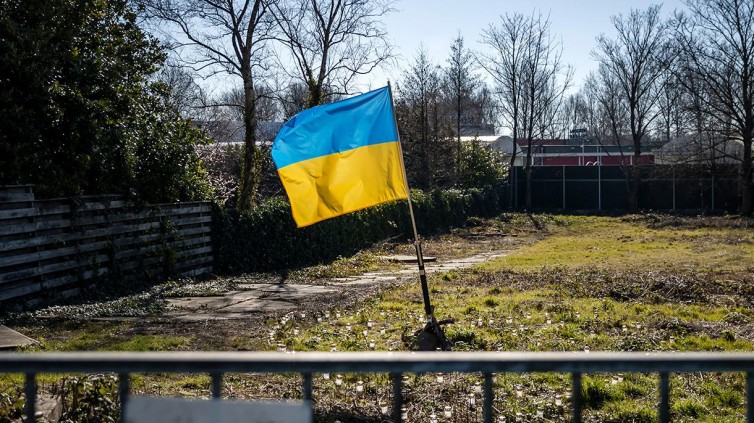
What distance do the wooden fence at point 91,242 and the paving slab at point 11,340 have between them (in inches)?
98.5

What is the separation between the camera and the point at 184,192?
16.8 metres

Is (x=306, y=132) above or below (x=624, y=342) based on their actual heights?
above

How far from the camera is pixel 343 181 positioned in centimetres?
853

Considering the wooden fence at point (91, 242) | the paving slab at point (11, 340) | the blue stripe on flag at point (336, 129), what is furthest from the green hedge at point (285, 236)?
the blue stripe on flag at point (336, 129)

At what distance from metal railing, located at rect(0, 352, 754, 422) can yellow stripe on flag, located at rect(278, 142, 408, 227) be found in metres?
5.98

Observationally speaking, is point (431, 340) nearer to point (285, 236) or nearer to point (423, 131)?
point (285, 236)

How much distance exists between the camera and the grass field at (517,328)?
6.30 m

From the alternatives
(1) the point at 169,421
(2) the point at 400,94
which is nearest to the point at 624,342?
(1) the point at 169,421

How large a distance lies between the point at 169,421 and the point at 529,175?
44620 mm

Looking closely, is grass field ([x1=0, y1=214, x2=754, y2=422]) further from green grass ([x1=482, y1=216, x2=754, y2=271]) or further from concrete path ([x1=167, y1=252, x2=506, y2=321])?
concrete path ([x1=167, y1=252, x2=506, y2=321])

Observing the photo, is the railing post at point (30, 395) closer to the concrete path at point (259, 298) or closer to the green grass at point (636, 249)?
the concrete path at point (259, 298)

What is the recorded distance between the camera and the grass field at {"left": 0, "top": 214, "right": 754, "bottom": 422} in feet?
20.7

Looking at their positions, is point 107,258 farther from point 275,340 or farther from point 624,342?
point 624,342

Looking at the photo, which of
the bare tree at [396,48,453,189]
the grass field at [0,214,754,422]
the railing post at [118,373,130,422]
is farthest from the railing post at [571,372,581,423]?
the bare tree at [396,48,453,189]
